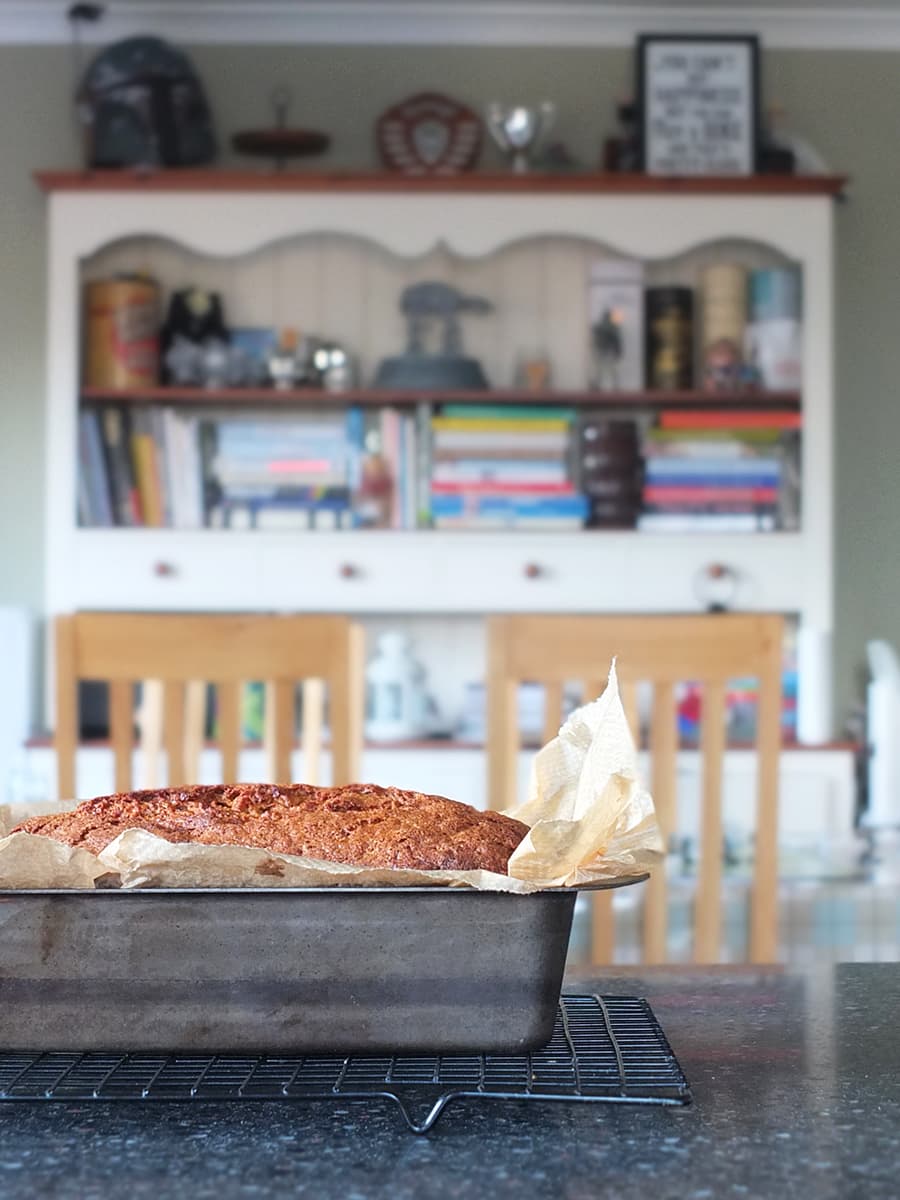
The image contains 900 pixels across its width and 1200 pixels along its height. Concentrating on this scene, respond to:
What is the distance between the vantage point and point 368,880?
2.09ft

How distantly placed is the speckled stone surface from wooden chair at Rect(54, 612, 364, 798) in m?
1.00

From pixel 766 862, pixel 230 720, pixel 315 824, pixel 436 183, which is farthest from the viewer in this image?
pixel 436 183

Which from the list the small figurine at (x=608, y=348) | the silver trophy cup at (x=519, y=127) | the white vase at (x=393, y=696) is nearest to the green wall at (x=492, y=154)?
the silver trophy cup at (x=519, y=127)

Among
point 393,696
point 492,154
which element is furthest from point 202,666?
point 492,154

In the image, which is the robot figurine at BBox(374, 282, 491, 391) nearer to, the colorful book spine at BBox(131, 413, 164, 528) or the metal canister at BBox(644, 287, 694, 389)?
the metal canister at BBox(644, 287, 694, 389)

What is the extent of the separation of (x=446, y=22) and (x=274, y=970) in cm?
331

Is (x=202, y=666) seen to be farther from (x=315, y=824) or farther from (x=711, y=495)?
(x=711, y=495)

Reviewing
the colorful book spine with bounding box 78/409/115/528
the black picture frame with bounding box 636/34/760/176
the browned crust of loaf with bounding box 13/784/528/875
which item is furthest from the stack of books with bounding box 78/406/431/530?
the browned crust of loaf with bounding box 13/784/528/875

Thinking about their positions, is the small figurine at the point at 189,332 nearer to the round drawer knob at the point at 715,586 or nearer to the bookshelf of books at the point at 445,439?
the bookshelf of books at the point at 445,439

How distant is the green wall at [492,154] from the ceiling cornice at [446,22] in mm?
28

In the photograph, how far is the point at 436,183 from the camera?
3.38 m

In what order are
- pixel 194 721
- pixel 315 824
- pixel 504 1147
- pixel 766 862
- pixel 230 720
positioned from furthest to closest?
pixel 194 721 < pixel 230 720 < pixel 766 862 < pixel 315 824 < pixel 504 1147

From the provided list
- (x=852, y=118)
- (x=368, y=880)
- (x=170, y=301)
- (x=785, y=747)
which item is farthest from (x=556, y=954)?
(x=852, y=118)

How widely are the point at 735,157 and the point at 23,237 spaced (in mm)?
1631
